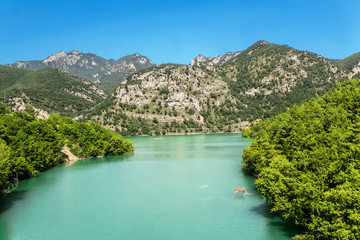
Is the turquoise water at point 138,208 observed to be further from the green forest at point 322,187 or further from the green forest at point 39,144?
the green forest at point 39,144

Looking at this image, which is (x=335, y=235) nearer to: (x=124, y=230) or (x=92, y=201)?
(x=124, y=230)

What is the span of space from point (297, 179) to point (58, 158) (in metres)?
69.8

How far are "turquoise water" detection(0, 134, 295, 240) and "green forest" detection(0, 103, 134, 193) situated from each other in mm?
3913

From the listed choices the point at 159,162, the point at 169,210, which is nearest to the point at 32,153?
the point at 159,162

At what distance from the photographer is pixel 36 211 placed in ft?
129

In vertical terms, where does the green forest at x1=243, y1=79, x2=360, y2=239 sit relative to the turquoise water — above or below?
above

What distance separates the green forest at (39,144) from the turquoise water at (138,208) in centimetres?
391

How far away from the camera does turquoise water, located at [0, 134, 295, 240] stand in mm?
31609

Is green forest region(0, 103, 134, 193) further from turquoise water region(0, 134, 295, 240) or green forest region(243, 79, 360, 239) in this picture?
green forest region(243, 79, 360, 239)

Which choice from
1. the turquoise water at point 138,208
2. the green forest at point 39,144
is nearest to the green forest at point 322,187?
the turquoise water at point 138,208

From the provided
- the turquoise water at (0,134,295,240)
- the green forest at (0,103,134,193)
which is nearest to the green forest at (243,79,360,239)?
→ the turquoise water at (0,134,295,240)

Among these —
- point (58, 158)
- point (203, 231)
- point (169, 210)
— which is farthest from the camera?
point (58, 158)

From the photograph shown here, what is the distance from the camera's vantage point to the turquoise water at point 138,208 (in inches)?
1244

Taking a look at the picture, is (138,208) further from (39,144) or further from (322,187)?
(39,144)
